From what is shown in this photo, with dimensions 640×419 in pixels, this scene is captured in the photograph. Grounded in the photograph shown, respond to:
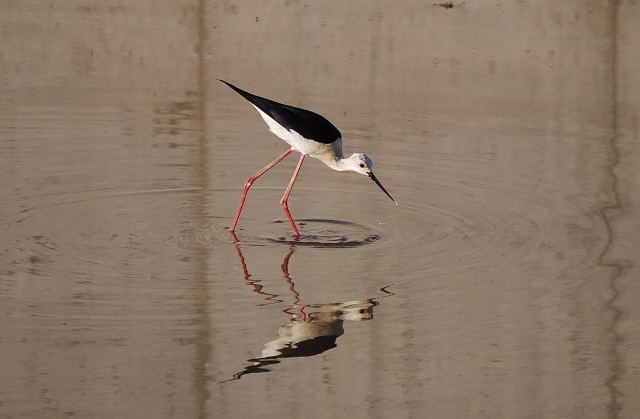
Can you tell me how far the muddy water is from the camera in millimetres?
6234

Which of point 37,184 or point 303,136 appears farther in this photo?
point 37,184

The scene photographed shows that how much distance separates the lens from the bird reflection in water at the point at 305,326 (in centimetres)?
643

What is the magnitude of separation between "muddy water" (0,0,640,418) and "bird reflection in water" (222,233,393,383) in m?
0.02

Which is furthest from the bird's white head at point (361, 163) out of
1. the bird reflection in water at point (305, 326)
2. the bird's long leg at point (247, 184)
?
the bird reflection in water at point (305, 326)

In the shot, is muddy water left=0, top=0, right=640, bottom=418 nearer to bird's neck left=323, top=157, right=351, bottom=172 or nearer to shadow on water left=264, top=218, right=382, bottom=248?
shadow on water left=264, top=218, right=382, bottom=248

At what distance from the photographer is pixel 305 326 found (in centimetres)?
681

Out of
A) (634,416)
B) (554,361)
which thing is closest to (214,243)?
(554,361)

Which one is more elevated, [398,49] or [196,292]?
[398,49]

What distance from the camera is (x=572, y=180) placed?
31.8 ft

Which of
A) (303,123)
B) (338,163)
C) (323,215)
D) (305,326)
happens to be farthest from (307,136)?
(305,326)

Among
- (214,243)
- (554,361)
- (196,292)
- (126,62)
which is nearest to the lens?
(554,361)

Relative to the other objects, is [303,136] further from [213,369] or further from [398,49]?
[398,49]

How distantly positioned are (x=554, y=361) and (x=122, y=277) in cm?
241

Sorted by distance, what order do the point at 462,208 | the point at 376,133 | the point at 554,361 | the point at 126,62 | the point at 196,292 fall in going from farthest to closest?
1. the point at 126,62
2. the point at 376,133
3. the point at 462,208
4. the point at 196,292
5. the point at 554,361
